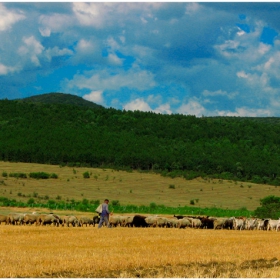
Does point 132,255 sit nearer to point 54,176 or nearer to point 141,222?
point 141,222

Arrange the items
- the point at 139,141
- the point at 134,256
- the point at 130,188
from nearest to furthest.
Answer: the point at 134,256, the point at 130,188, the point at 139,141

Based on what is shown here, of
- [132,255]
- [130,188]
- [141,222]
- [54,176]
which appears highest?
[54,176]

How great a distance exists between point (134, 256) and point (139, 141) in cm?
11166

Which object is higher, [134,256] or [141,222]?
[134,256]

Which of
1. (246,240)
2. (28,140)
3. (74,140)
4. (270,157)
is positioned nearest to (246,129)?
(270,157)

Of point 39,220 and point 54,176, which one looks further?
point 54,176

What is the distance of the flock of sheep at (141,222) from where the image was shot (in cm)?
3331

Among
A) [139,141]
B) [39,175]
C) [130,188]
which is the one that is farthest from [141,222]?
[139,141]

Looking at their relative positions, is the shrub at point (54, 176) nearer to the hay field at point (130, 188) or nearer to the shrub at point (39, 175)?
the shrub at point (39, 175)

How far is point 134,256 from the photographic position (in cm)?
1814

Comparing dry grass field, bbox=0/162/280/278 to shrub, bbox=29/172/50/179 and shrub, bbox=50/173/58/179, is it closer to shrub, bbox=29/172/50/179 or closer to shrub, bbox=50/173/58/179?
shrub, bbox=29/172/50/179

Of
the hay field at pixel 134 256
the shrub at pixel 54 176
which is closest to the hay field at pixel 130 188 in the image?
the shrub at pixel 54 176

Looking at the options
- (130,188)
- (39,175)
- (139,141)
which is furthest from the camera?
(139,141)

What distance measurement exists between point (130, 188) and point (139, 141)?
43.5 m
